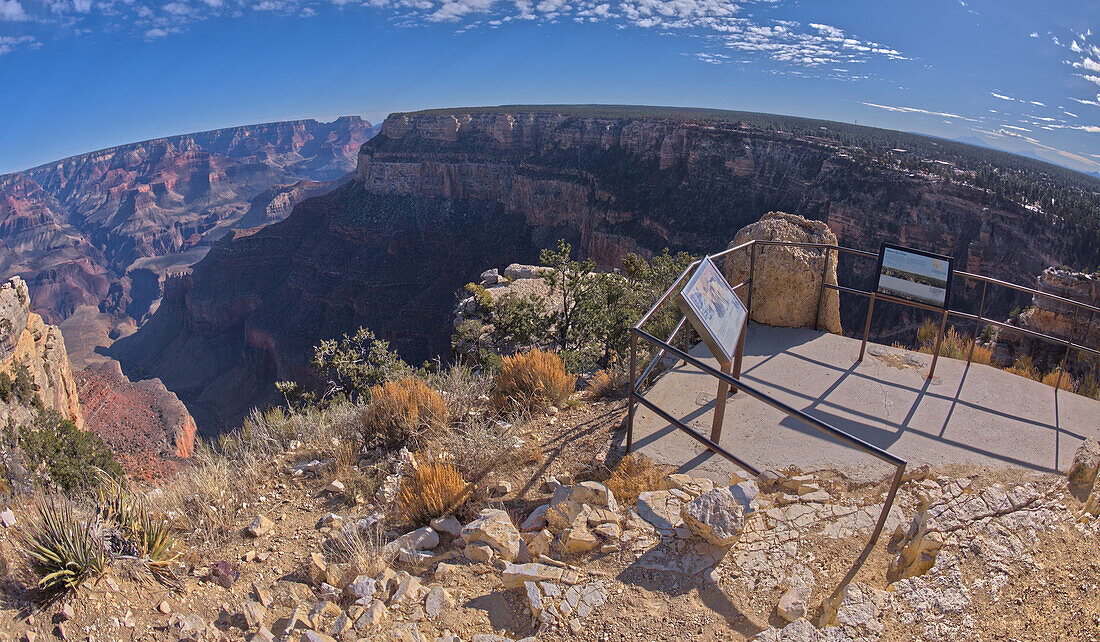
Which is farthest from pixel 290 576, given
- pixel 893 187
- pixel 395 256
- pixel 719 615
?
pixel 395 256

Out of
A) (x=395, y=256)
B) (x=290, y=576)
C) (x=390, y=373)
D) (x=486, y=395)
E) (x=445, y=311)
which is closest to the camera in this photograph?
(x=290, y=576)

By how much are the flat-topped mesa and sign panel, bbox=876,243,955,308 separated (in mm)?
16447

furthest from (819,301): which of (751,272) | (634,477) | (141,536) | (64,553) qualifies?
(64,553)

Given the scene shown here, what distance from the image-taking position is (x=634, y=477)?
4371 millimetres

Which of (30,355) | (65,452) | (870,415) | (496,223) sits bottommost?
(496,223)

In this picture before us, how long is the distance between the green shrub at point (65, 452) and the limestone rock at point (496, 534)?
7.05 m

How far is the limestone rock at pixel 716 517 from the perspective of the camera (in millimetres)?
3336

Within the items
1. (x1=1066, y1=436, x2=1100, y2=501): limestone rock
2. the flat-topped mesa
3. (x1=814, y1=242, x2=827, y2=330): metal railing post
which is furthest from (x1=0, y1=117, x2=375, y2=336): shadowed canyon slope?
(x1=1066, y1=436, x2=1100, y2=501): limestone rock

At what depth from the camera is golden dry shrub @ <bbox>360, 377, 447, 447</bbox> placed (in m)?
5.77

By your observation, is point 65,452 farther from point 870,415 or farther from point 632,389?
point 870,415

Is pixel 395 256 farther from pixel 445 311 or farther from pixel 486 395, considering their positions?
pixel 486 395

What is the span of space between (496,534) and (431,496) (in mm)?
734

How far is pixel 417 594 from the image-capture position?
11.1 feet

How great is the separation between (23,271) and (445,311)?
12448 centimetres
